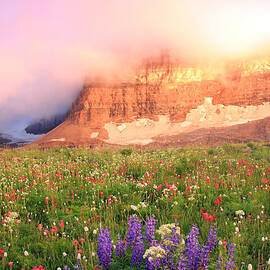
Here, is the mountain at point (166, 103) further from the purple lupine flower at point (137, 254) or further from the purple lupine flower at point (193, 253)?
the purple lupine flower at point (193, 253)

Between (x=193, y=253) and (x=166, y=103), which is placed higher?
(x=166, y=103)

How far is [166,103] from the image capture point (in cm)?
10875

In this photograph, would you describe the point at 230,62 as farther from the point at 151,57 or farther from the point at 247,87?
the point at 151,57

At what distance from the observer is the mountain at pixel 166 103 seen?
98.6 metres

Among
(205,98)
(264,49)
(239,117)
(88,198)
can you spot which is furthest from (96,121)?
(88,198)

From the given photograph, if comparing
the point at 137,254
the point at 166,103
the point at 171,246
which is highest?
the point at 166,103

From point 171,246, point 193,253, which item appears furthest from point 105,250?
point 193,253

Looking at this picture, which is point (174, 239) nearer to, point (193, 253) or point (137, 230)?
point (193, 253)

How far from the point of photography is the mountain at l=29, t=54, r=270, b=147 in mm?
98562

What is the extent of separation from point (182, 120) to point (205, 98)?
51.7ft

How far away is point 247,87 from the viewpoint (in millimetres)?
103438

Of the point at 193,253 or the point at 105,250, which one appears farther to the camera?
the point at 105,250

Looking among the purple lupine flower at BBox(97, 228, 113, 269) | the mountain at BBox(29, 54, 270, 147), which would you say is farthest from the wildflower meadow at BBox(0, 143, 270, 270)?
the mountain at BBox(29, 54, 270, 147)

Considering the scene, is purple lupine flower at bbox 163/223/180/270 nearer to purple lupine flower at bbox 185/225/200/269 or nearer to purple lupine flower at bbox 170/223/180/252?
purple lupine flower at bbox 170/223/180/252
